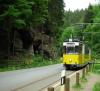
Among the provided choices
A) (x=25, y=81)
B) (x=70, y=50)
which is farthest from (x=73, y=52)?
(x=25, y=81)

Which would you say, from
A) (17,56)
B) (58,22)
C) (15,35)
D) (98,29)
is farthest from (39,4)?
(58,22)

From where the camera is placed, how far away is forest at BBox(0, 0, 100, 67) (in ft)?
169

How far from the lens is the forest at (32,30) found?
51.6m

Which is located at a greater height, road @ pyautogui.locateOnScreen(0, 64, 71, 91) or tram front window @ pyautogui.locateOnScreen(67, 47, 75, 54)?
tram front window @ pyautogui.locateOnScreen(67, 47, 75, 54)

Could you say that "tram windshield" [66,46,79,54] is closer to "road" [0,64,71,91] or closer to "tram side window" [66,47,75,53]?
"tram side window" [66,47,75,53]

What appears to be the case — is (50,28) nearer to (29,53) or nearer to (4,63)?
(29,53)

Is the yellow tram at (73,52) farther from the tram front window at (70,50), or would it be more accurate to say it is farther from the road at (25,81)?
the road at (25,81)

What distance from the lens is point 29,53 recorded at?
7325 cm

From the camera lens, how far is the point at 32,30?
78.5m

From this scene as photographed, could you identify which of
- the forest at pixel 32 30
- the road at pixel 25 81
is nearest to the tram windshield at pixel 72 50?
the forest at pixel 32 30

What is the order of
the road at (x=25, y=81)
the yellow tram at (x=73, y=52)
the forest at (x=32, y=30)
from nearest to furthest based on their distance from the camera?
the road at (x=25, y=81), the yellow tram at (x=73, y=52), the forest at (x=32, y=30)

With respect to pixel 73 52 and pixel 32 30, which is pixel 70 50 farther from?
pixel 32 30

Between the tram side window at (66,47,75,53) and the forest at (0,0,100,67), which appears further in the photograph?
the forest at (0,0,100,67)

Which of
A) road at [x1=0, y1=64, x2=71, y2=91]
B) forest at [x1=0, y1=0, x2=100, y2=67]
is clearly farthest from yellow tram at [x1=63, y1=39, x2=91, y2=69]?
road at [x1=0, y1=64, x2=71, y2=91]
